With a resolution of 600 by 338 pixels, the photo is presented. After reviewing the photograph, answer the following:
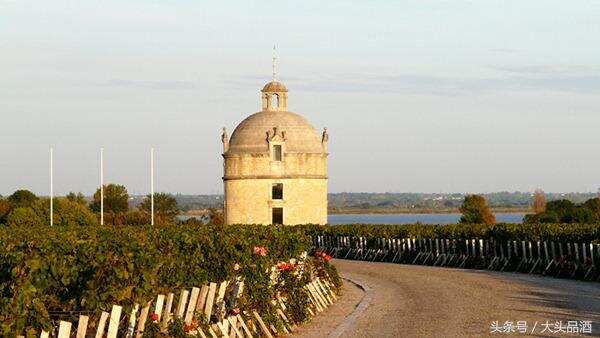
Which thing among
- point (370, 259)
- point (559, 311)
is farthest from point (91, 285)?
point (370, 259)

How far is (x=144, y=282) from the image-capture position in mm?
17312

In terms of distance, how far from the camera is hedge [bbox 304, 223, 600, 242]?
1638 inches

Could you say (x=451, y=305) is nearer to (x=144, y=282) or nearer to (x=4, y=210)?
(x=144, y=282)

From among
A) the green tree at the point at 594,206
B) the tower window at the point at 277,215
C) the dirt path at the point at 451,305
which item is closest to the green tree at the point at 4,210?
the tower window at the point at 277,215

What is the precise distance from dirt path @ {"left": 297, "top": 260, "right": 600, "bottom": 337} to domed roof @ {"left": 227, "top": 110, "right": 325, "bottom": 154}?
4792cm

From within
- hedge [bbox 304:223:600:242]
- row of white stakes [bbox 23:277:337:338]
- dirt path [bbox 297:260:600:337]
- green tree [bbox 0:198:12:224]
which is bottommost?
dirt path [bbox 297:260:600:337]

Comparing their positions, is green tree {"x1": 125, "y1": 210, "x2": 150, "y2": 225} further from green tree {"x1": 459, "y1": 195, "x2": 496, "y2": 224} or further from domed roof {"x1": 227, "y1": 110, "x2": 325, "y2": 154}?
green tree {"x1": 459, "y1": 195, "x2": 496, "y2": 224}

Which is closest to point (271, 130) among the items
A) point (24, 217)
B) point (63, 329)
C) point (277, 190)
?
point (277, 190)

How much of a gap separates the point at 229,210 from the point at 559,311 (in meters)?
63.1

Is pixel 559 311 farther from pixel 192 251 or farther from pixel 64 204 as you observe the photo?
pixel 64 204

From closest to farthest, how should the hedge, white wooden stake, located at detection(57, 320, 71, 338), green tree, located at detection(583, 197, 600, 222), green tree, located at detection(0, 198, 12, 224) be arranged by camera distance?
1. white wooden stake, located at detection(57, 320, 71, 338)
2. the hedge
3. green tree, located at detection(0, 198, 12, 224)
4. green tree, located at detection(583, 197, 600, 222)

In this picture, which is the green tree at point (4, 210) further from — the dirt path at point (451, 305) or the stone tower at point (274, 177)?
the dirt path at point (451, 305)

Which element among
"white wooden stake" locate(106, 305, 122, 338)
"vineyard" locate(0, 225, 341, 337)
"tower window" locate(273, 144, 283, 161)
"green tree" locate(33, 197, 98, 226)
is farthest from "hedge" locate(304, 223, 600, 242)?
"green tree" locate(33, 197, 98, 226)

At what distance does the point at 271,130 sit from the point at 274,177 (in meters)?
3.66
